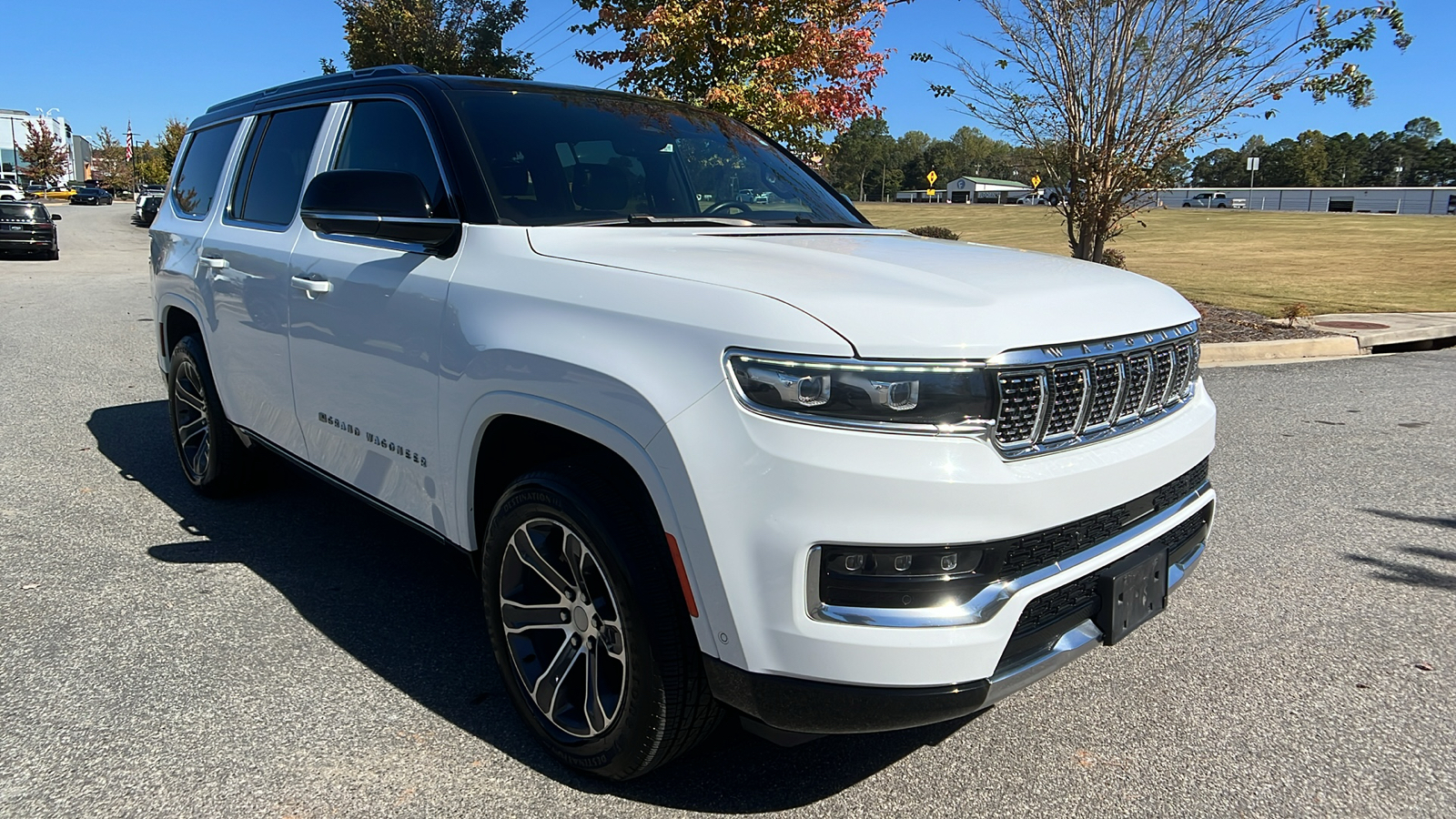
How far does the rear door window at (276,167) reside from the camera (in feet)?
12.9

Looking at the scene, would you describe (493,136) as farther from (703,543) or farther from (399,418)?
(703,543)

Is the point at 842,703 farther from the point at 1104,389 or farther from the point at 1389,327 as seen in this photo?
the point at 1389,327

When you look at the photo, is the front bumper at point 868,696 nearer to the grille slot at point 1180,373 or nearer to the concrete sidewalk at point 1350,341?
the grille slot at point 1180,373

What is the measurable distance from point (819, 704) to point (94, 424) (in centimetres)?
652

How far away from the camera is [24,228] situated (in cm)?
2455

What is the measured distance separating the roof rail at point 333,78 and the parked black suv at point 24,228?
2467 centimetres

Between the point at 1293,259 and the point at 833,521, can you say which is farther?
the point at 1293,259

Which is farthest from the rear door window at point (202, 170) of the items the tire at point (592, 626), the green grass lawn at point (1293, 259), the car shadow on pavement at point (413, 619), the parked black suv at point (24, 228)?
the parked black suv at point (24, 228)

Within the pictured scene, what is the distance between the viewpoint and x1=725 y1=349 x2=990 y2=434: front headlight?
2.04 m

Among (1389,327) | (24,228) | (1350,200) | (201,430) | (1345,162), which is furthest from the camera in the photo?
(1345,162)

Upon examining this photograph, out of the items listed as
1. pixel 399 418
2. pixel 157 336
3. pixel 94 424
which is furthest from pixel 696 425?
pixel 94 424

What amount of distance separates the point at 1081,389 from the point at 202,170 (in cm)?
460

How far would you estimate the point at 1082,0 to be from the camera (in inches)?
434

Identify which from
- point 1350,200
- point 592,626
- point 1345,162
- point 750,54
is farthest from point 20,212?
point 1345,162
